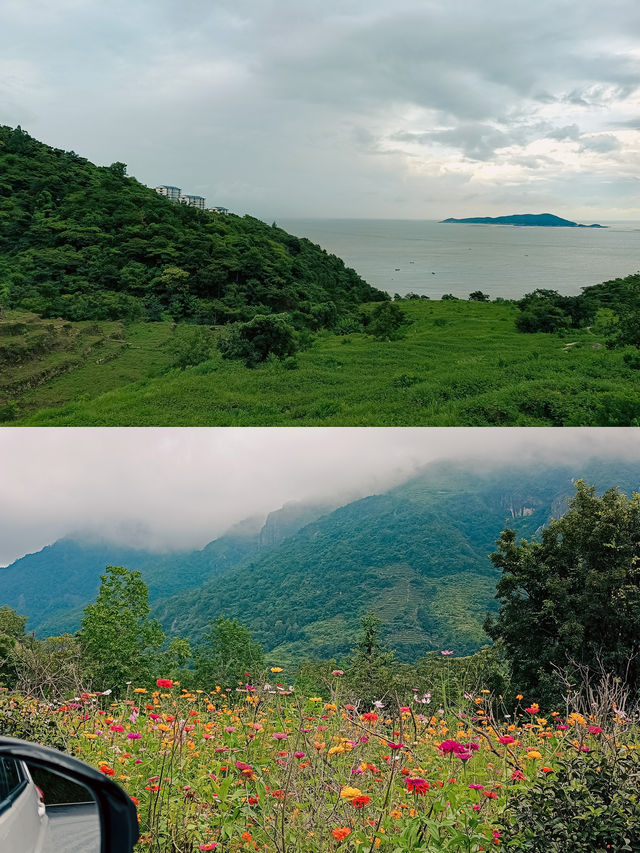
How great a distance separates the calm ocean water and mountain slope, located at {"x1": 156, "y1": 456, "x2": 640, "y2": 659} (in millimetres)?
2290

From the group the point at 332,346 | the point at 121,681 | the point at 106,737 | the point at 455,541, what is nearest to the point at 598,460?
the point at 455,541

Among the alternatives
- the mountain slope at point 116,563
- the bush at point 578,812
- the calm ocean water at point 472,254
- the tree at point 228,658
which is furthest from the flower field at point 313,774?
the calm ocean water at point 472,254

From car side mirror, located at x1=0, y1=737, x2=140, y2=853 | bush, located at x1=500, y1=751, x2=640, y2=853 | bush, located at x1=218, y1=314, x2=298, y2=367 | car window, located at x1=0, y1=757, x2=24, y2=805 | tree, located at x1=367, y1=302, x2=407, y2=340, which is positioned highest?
tree, located at x1=367, y1=302, x2=407, y2=340

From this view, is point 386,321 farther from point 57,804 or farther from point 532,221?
point 57,804

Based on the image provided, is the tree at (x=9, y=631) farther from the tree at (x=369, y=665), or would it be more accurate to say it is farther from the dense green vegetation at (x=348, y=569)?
the tree at (x=369, y=665)

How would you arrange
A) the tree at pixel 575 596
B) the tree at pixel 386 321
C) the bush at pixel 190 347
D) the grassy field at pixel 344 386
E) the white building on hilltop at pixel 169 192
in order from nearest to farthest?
the tree at pixel 575 596, the grassy field at pixel 344 386, the bush at pixel 190 347, the tree at pixel 386 321, the white building on hilltop at pixel 169 192

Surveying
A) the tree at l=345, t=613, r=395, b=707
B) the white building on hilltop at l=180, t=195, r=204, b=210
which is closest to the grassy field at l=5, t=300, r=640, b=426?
the white building on hilltop at l=180, t=195, r=204, b=210

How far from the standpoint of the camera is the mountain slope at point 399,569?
4.33 meters

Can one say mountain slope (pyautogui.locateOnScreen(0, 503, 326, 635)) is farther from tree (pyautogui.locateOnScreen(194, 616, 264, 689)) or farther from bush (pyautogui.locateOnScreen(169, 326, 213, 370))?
bush (pyautogui.locateOnScreen(169, 326, 213, 370))

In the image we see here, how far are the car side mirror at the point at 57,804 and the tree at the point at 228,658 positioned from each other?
258cm

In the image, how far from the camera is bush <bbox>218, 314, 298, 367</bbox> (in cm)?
606

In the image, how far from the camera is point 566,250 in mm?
6879

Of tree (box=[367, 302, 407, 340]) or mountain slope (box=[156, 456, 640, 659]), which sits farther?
tree (box=[367, 302, 407, 340])

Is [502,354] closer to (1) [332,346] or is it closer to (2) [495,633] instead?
(1) [332,346]
